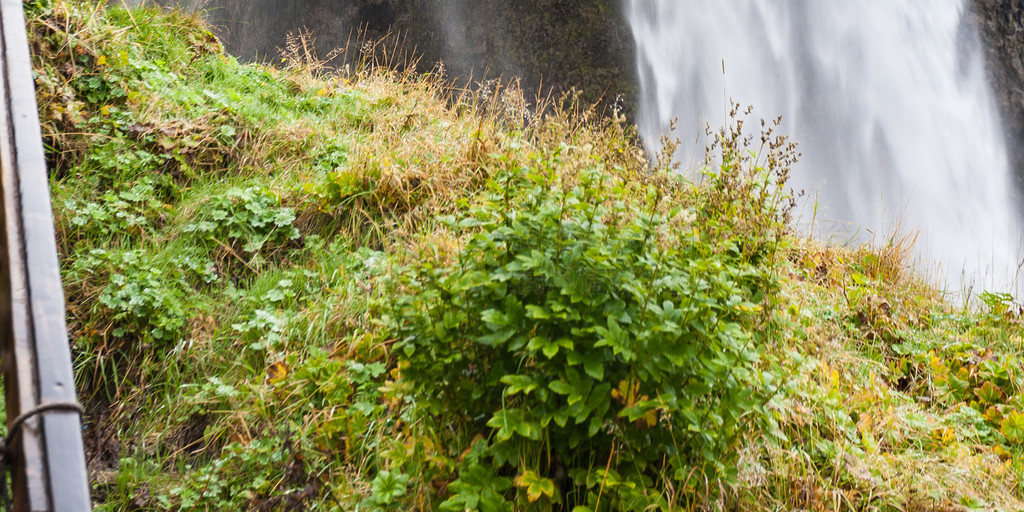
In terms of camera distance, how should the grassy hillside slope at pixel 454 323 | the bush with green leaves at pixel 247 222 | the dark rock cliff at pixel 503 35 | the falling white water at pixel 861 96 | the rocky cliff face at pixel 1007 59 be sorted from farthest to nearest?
the rocky cliff face at pixel 1007 59 < the falling white water at pixel 861 96 < the dark rock cliff at pixel 503 35 < the bush with green leaves at pixel 247 222 < the grassy hillside slope at pixel 454 323

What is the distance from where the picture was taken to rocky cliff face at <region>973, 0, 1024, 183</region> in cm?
984

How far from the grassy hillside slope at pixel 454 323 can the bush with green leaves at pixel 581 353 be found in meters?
0.01

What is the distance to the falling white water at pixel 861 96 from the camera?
9.21 m

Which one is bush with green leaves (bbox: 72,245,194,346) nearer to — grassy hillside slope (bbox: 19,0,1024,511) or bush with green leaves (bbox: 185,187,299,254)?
grassy hillside slope (bbox: 19,0,1024,511)

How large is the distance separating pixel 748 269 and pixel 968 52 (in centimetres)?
1044

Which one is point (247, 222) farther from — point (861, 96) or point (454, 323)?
point (861, 96)

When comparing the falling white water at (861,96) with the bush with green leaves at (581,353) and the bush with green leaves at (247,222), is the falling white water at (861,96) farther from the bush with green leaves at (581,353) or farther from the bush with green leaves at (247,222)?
the bush with green leaves at (581,353)

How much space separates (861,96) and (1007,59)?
2.64 m

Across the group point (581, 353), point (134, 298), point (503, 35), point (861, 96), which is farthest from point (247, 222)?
point (861, 96)

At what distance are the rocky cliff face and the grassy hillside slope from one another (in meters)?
6.58

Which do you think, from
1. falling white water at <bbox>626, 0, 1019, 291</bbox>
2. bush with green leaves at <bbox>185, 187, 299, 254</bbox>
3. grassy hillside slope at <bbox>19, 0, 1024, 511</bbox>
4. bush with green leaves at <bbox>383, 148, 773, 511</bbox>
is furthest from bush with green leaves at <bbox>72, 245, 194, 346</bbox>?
falling white water at <bbox>626, 0, 1019, 291</bbox>

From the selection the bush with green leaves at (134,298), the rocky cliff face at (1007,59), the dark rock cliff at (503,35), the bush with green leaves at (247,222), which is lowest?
the bush with green leaves at (134,298)

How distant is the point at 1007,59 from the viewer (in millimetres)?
10039

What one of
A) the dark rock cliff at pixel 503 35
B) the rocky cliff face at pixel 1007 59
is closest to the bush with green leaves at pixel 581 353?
the dark rock cliff at pixel 503 35
